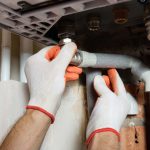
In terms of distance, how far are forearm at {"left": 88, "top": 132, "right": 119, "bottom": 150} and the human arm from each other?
5.3 inches

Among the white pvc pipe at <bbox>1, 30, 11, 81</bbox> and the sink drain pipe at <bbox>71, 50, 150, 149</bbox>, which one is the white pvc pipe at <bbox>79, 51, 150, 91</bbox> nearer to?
the sink drain pipe at <bbox>71, 50, 150, 149</bbox>

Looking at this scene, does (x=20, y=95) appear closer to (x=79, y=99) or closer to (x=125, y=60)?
(x=79, y=99)


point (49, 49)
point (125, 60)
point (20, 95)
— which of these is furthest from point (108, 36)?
point (20, 95)

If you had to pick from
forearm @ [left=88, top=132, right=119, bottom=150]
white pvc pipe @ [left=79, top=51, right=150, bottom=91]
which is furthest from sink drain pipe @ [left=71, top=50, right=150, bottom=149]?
forearm @ [left=88, top=132, right=119, bottom=150]

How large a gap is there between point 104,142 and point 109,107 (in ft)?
0.33

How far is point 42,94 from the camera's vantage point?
25.8 inches

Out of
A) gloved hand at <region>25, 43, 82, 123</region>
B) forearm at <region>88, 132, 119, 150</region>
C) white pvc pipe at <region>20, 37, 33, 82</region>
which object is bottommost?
forearm at <region>88, 132, 119, 150</region>

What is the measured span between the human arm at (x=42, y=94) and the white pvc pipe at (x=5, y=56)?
0.13 meters

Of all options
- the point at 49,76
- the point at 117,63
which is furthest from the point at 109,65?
the point at 49,76

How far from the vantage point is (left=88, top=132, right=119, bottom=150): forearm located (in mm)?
695

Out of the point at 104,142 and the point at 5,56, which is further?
the point at 5,56

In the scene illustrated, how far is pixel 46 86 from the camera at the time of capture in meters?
0.66

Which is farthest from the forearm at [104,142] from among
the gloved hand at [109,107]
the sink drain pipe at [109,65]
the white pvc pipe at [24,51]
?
the white pvc pipe at [24,51]

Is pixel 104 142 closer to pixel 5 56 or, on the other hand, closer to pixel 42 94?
pixel 42 94
